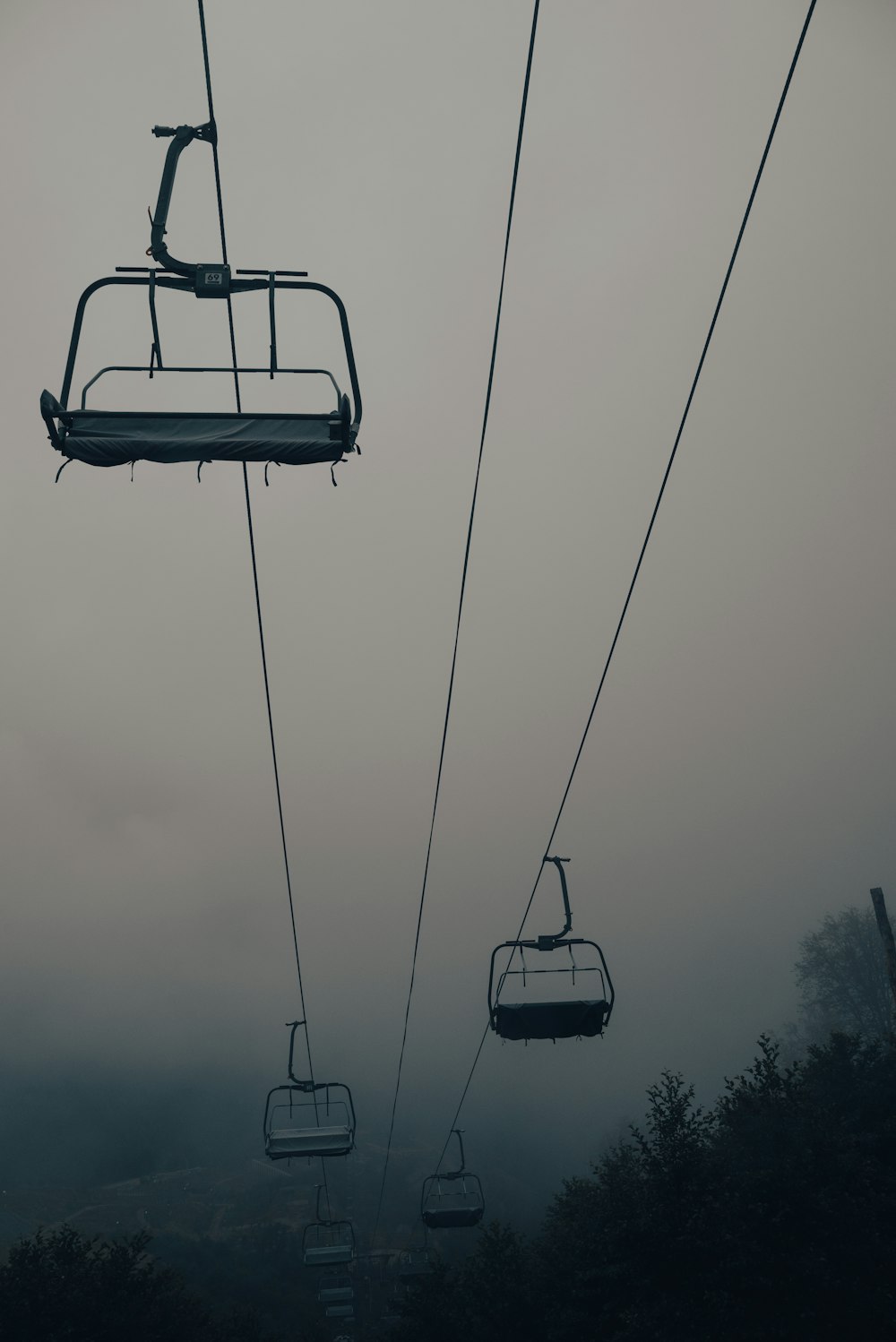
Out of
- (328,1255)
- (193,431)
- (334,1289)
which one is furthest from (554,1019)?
(334,1289)

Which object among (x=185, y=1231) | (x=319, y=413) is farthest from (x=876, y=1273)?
(x=185, y=1231)

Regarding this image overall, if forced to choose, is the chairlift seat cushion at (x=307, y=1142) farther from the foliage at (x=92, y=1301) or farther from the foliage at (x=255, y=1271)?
the foliage at (x=255, y=1271)

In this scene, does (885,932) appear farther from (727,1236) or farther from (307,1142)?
(307,1142)

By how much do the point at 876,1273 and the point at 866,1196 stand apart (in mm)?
2278

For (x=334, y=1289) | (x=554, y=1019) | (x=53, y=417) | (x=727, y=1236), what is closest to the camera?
(x=53, y=417)

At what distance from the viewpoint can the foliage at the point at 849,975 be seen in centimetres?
7775

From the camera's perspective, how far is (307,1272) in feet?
394

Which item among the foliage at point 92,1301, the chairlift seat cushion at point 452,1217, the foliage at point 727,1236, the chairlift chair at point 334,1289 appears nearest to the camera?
the foliage at point 727,1236

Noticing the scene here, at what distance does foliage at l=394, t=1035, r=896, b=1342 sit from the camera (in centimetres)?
2341

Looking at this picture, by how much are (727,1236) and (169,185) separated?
27846 millimetres

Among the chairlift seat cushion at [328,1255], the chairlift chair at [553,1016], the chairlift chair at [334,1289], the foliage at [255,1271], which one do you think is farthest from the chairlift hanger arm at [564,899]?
the foliage at [255,1271]

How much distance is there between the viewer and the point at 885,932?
1124 inches

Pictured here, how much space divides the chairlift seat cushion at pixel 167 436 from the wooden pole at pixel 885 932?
2716 cm

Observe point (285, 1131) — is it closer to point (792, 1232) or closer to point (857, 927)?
point (792, 1232)
